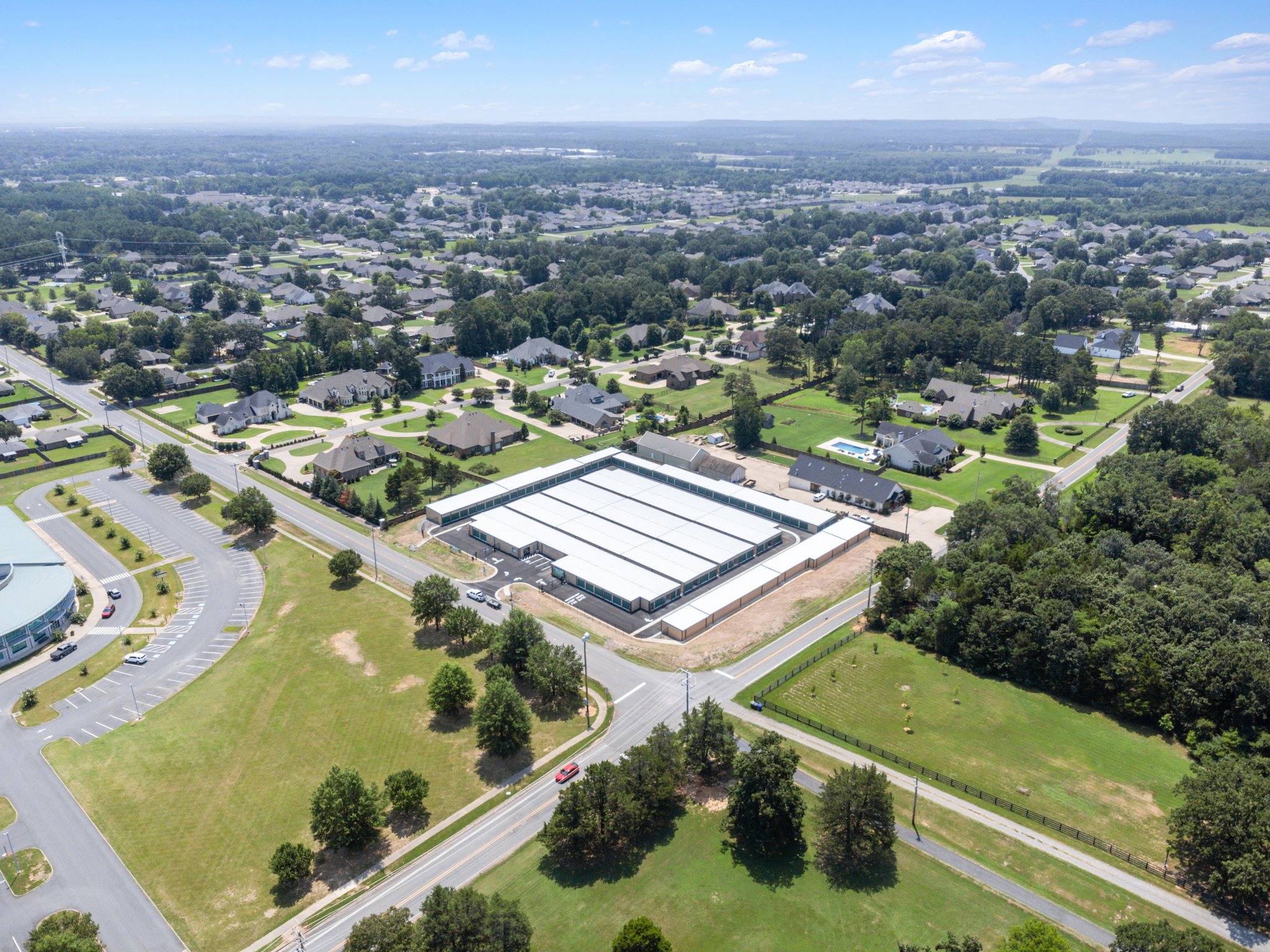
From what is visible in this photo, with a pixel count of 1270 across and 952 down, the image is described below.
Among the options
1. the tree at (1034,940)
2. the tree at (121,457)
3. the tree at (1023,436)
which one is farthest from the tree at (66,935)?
the tree at (1023,436)

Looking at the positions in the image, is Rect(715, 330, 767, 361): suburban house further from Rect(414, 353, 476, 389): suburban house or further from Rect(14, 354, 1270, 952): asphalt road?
Rect(14, 354, 1270, 952): asphalt road

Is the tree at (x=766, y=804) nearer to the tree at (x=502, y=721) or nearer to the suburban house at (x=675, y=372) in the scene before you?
the tree at (x=502, y=721)

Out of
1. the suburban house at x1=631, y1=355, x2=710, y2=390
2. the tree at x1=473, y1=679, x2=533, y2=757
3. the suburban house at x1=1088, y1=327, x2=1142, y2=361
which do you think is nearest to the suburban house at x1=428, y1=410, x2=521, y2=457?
the suburban house at x1=631, y1=355, x2=710, y2=390

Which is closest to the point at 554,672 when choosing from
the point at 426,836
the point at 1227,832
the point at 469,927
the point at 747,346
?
the point at 426,836

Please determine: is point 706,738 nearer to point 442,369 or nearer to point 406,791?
point 406,791

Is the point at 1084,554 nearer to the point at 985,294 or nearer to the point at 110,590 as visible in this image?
the point at 110,590
